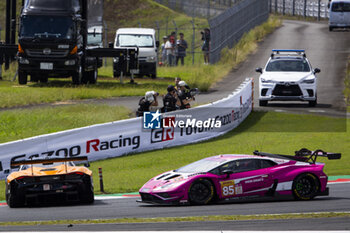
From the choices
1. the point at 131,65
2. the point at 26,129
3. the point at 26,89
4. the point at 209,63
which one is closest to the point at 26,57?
the point at 26,89

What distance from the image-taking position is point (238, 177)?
14.7m

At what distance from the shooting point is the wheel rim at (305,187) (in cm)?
1509

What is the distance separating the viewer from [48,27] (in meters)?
32.7

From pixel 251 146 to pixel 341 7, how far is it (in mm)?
32176

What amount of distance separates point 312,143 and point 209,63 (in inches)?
815

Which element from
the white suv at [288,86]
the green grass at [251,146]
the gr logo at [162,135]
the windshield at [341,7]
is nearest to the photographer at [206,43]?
the windshield at [341,7]

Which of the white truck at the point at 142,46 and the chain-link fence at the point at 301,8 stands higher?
the chain-link fence at the point at 301,8

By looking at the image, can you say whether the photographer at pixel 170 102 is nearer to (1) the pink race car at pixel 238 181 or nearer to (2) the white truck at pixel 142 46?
(1) the pink race car at pixel 238 181

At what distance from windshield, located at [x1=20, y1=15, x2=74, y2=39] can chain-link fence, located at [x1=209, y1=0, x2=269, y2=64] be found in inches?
439

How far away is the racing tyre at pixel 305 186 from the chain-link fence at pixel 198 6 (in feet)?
162

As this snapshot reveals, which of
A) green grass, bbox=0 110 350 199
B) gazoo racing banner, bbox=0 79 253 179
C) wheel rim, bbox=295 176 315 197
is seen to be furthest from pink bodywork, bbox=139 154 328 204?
gazoo racing banner, bbox=0 79 253 179

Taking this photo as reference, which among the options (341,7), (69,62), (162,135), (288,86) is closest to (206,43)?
(69,62)

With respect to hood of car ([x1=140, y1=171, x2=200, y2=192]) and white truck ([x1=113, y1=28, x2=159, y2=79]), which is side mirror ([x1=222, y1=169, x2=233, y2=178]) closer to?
hood of car ([x1=140, y1=171, x2=200, y2=192])

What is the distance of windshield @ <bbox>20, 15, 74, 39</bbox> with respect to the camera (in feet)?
107
